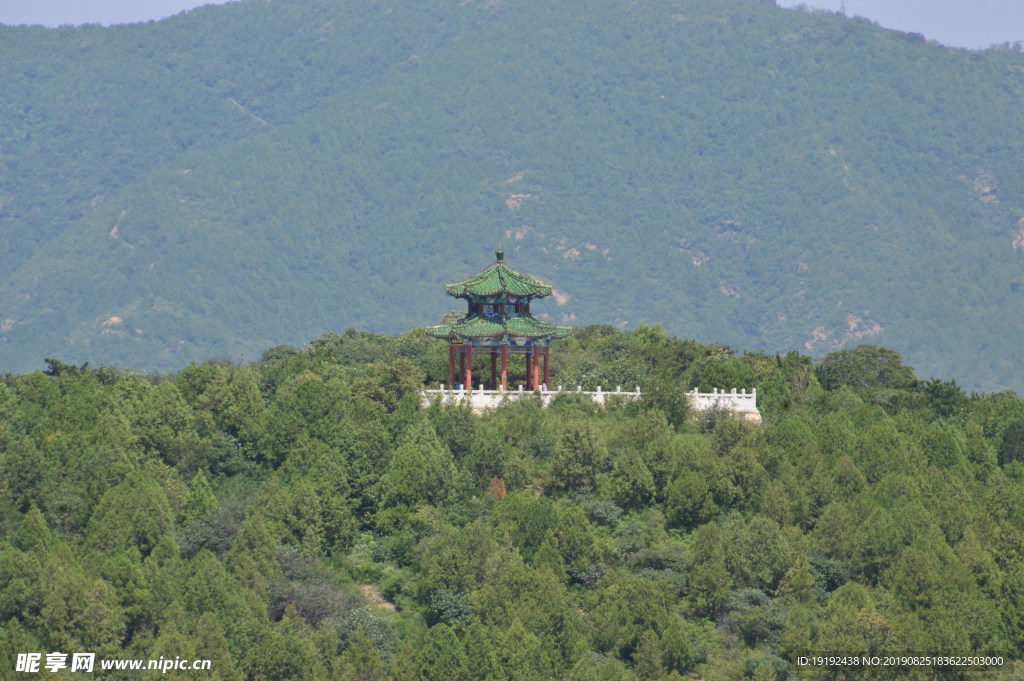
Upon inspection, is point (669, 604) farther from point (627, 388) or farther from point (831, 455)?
point (627, 388)

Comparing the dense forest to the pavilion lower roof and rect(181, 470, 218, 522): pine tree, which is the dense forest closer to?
rect(181, 470, 218, 522): pine tree

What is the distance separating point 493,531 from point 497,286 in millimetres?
23387

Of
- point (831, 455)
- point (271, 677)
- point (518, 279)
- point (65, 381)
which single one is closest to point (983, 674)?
point (831, 455)

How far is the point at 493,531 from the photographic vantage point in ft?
302

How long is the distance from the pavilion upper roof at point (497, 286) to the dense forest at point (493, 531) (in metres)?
4.92

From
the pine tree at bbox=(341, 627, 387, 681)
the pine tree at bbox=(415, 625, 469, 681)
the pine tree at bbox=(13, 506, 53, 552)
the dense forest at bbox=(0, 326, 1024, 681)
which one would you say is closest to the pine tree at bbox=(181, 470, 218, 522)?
the dense forest at bbox=(0, 326, 1024, 681)

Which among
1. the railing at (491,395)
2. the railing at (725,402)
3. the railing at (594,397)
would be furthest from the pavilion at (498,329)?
the railing at (725,402)

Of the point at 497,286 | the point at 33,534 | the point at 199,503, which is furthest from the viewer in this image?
the point at 497,286

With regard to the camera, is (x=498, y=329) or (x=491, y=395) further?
(x=498, y=329)

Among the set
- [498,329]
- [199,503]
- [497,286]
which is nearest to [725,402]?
[498,329]

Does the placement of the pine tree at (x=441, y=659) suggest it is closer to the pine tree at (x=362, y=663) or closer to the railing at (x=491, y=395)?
the pine tree at (x=362, y=663)

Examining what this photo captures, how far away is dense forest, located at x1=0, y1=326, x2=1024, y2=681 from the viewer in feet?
273

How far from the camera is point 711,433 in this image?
346ft

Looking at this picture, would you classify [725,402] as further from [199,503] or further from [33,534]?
[33,534]
